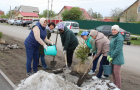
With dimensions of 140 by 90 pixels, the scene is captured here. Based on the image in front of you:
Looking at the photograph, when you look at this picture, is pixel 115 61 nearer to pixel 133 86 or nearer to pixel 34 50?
pixel 133 86

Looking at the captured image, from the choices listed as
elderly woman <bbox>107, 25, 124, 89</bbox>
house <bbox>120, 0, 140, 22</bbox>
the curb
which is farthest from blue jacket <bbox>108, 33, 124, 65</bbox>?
house <bbox>120, 0, 140, 22</bbox>

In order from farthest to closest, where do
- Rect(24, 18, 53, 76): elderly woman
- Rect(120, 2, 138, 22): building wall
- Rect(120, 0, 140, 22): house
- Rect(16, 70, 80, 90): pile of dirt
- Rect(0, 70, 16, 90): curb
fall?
1. Rect(120, 0, 140, 22): house
2. Rect(120, 2, 138, 22): building wall
3. Rect(24, 18, 53, 76): elderly woman
4. Rect(0, 70, 16, 90): curb
5. Rect(16, 70, 80, 90): pile of dirt

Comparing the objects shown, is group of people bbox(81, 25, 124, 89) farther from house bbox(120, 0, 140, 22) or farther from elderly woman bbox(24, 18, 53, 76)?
house bbox(120, 0, 140, 22)

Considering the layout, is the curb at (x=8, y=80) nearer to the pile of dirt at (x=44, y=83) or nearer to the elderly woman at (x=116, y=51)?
the pile of dirt at (x=44, y=83)

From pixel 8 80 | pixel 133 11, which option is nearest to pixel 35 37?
pixel 8 80

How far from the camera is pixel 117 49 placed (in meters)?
3.13

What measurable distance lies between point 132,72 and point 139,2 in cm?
3105

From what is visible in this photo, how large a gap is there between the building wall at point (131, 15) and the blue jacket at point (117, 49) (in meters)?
27.5

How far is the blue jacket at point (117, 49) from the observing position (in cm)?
313

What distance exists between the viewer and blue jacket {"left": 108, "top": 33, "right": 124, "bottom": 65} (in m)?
3.13

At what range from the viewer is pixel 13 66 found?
5.01m

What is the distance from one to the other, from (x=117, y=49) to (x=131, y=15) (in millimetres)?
28634

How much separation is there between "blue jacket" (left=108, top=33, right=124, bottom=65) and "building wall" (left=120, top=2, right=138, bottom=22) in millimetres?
27497

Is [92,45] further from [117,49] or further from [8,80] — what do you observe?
[8,80]
